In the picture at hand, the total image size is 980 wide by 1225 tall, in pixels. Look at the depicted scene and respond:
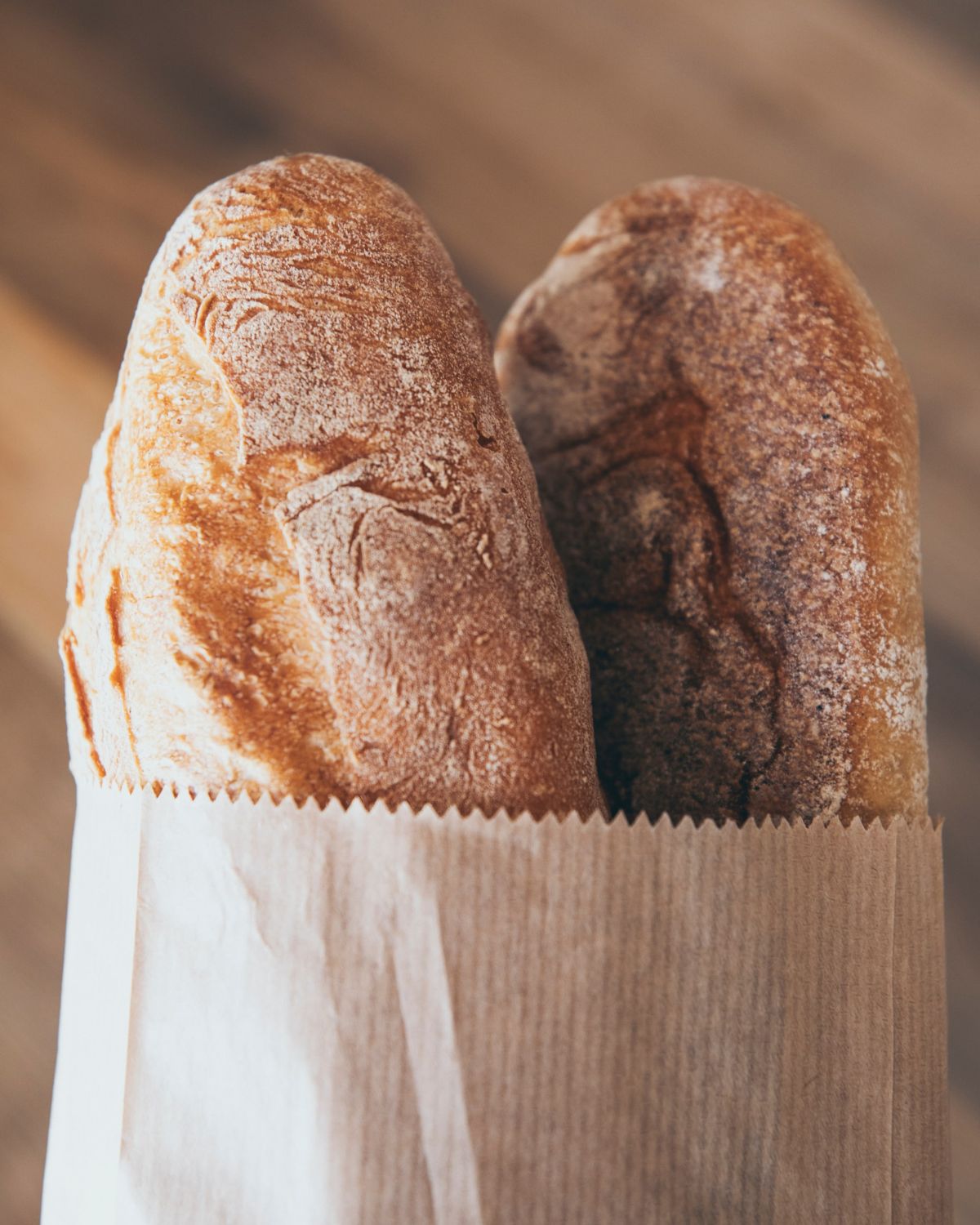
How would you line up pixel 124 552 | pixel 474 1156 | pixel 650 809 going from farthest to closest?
1. pixel 650 809
2. pixel 124 552
3. pixel 474 1156

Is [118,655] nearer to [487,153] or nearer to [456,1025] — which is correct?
[456,1025]

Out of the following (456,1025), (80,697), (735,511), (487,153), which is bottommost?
(456,1025)

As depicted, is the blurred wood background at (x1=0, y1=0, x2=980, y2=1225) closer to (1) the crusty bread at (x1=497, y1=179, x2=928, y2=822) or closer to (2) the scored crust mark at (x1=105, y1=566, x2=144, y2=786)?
(1) the crusty bread at (x1=497, y1=179, x2=928, y2=822)

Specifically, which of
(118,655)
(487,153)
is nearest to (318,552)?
(118,655)

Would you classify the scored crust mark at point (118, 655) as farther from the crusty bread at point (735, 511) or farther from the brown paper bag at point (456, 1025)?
the crusty bread at point (735, 511)

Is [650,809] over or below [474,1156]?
over

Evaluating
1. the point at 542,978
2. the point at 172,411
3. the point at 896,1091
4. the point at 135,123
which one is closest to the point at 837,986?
the point at 896,1091

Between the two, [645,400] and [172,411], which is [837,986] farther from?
[172,411]

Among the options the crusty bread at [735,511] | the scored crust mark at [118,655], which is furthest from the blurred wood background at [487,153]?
the scored crust mark at [118,655]
